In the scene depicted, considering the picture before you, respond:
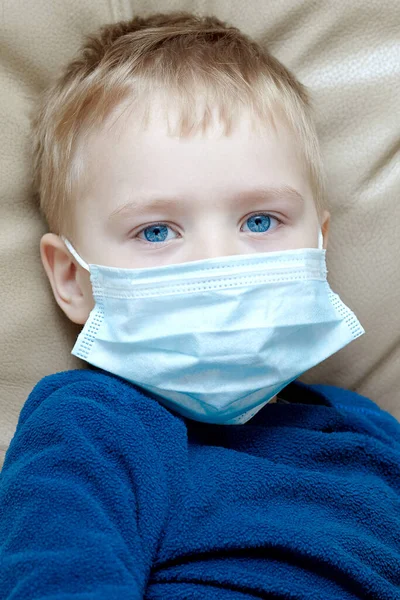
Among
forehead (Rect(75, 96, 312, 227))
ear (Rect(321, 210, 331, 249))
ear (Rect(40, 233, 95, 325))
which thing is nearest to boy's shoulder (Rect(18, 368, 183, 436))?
ear (Rect(40, 233, 95, 325))

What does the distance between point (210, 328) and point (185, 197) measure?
19 cm

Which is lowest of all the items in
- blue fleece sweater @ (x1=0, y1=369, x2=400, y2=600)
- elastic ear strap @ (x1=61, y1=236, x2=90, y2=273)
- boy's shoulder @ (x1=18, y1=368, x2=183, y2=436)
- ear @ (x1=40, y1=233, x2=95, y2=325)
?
blue fleece sweater @ (x1=0, y1=369, x2=400, y2=600)

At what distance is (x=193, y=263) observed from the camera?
39.4 inches

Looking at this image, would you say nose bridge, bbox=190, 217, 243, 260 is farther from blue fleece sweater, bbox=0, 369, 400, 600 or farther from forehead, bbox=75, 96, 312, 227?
blue fleece sweater, bbox=0, 369, 400, 600

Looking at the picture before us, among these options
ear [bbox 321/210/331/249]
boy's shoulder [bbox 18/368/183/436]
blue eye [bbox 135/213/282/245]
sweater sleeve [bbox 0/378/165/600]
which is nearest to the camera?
sweater sleeve [bbox 0/378/165/600]

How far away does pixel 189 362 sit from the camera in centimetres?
99

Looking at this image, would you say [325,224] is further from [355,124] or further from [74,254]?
[74,254]

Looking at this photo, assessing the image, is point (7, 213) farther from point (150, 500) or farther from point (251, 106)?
point (150, 500)

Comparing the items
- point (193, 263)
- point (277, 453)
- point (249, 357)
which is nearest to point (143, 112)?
point (193, 263)

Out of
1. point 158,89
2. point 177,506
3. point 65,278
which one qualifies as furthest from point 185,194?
point 177,506

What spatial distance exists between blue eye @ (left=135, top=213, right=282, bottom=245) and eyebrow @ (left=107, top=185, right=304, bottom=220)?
31 millimetres

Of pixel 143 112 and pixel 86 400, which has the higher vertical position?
pixel 143 112

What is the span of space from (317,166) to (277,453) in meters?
0.46

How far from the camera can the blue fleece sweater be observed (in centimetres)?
85
